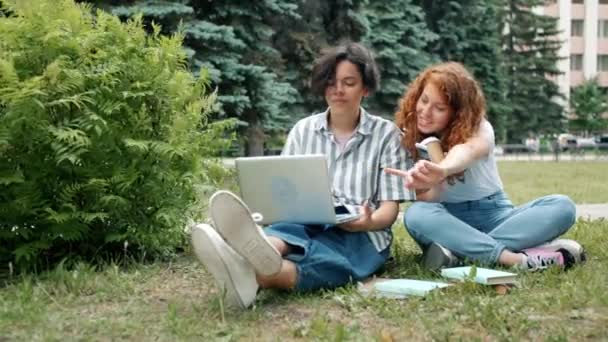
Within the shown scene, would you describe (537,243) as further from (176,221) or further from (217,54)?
(217,54)

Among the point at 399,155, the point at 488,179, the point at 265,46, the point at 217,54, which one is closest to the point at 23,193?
the point at 399,155

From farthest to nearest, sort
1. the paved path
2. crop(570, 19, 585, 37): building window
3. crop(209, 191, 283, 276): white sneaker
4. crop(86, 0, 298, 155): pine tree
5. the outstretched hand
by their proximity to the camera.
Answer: crop(570, 19, 585, 37): building window, crop(86, 0, 298, 155): pine tree, the paved path, the outstretched hand, crop(209, 191, 283, 276): white sneaker

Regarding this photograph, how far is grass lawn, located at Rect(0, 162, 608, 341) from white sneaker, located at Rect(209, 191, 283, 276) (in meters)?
0.26

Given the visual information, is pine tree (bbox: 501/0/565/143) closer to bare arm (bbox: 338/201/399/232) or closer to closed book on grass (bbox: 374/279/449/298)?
bare arm (bbox: 338/201/399/232)

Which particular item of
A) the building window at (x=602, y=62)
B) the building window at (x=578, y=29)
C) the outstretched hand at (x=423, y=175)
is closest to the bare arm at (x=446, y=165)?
the outstretched hand at (x=423, y=175)

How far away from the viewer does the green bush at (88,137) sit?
3940mm

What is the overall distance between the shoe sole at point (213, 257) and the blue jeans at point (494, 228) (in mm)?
1412

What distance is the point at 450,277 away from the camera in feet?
11.7

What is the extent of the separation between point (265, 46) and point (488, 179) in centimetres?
1052

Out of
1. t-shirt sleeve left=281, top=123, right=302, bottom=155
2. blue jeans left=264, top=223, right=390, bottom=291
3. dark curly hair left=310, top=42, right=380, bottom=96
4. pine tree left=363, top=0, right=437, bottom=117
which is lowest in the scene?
blue jeans left=264, top=223, right=390, bottom=291

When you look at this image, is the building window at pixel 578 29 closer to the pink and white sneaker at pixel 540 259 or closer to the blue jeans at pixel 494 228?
the blue jeans at pixel 494 228

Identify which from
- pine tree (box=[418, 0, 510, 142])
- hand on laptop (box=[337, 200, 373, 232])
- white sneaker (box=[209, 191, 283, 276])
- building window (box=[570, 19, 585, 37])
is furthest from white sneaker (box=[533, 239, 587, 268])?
building window (box=[570, 19, 585, 37])

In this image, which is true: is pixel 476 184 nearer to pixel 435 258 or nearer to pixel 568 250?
pixel 435 258

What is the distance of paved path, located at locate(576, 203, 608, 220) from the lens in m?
7.11
